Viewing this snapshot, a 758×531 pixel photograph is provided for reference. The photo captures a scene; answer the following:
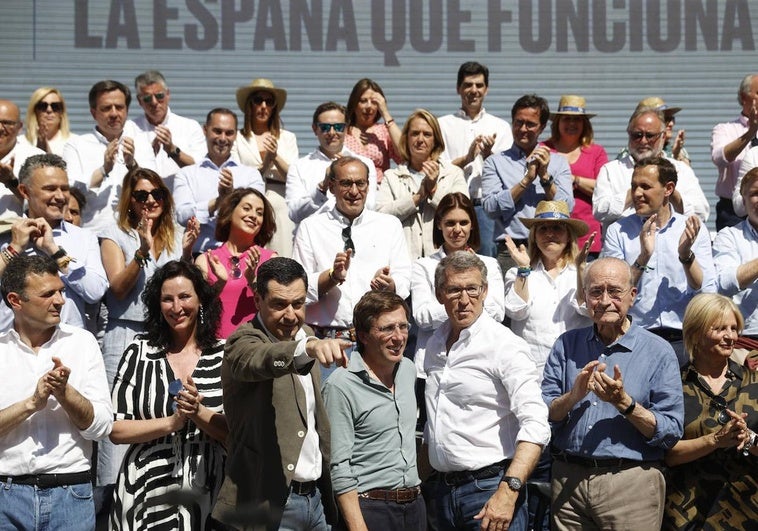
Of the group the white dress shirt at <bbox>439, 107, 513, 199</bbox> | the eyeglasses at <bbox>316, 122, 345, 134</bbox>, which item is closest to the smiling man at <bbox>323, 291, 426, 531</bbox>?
the eyeglasses at <bbox>316, 122, 345, 134</bbox>

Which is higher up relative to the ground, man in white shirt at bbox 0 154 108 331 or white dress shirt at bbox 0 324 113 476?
man in white shirt at bbox 0 154 108 331

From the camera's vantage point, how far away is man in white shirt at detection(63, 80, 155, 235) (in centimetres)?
844

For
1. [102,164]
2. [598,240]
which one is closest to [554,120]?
[598,240]

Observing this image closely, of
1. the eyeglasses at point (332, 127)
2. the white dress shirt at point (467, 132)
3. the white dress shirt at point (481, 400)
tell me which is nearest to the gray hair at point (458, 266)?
the white dress shirt at point (481, 400)

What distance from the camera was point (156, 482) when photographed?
18.6ft

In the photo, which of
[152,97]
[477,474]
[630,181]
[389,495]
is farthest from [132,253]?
[630,181]

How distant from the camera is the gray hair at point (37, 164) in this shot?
730 cm

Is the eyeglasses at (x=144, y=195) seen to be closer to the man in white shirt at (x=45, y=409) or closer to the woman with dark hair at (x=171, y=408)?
the woman with dark hair at (x=171, y=408)

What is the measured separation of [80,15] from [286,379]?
23.7 feet

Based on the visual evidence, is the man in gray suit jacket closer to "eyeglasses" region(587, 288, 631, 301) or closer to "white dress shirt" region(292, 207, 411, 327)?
"eyeglasses" region(587, 288, 631, 301)

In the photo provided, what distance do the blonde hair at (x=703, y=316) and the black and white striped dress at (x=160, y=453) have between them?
2286 mm

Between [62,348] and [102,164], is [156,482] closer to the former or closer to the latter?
[62,348]

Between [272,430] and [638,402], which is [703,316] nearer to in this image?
[638,402]

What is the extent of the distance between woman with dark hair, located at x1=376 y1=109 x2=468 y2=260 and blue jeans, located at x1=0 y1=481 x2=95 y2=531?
11.1 feet
